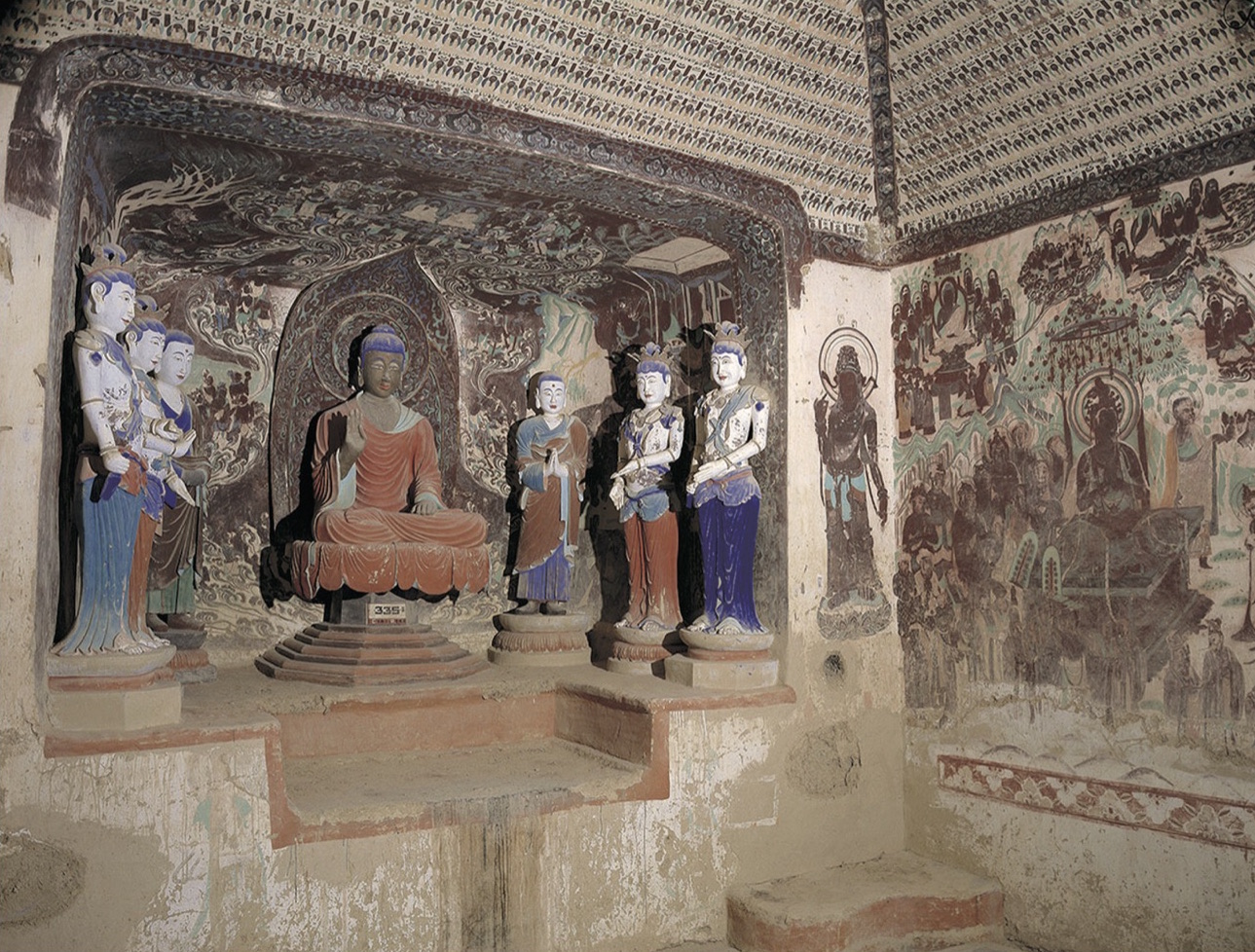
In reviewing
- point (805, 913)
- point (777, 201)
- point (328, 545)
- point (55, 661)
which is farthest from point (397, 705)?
point (777, 201)

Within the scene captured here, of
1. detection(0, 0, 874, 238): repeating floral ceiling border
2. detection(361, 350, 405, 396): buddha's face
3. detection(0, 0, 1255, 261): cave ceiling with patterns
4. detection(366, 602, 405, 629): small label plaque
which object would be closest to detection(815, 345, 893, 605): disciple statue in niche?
detection(0, 0, 1255, 261): cave ceiling with patterns

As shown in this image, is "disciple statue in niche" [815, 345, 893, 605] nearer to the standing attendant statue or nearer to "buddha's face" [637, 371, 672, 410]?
"buddha's face" [637, 371, 672, 410]

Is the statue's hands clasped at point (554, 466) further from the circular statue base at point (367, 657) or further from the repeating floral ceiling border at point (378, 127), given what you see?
Answer: the repeating floral ceiling border at point (378, 127)

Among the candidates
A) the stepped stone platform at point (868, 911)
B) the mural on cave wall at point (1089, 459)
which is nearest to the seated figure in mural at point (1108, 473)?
the mural on cave wall at point (1089, 459)

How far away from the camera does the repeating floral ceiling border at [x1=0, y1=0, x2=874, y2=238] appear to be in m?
4.39

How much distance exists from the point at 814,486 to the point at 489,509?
7.77ft

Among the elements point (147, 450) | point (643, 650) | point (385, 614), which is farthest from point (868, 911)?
point (147, 450)

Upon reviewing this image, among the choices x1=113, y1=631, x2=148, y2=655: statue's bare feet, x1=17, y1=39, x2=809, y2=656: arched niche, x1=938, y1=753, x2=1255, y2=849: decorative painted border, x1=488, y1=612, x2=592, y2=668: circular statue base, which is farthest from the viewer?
x1=488, y1=612, x2=592, y2=668: circular statue base

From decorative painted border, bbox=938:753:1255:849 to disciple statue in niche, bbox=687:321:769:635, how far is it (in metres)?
1.39

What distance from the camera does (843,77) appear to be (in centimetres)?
586

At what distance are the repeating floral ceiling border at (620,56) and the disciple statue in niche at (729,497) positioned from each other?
45.8 inches

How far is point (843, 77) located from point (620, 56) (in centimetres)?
136

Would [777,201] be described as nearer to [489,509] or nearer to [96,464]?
[489,509]

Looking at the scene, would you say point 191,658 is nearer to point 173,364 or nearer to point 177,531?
point 177,531
